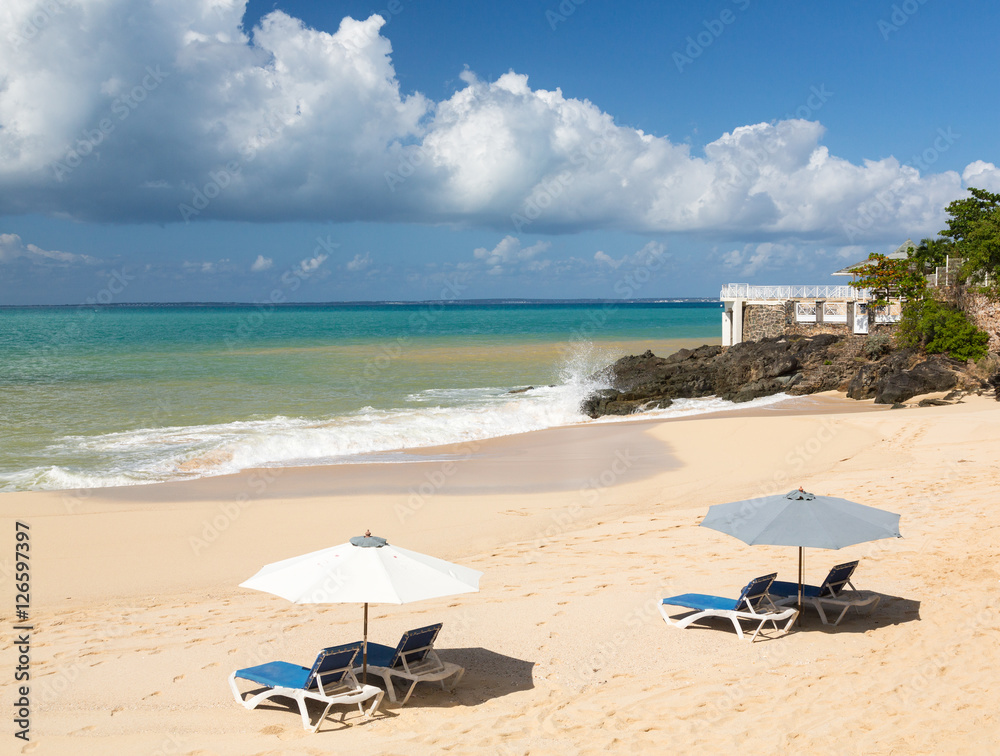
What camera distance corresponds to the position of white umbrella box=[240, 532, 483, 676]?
6.12m

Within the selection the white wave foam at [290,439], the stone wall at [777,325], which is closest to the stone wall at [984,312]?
the stone wall at [777,325]

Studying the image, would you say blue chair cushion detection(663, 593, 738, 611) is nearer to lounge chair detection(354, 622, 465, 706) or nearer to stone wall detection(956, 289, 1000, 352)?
lounge chair detection(354, 622, 465, 706)

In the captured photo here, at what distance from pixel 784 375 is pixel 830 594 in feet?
84.9

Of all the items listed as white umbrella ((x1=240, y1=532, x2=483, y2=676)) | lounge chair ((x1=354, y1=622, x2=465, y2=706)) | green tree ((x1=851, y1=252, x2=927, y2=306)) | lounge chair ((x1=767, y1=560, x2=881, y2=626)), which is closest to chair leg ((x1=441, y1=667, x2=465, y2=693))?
lounge chair ((x1=354, y1=622, x2=465, y2=706))

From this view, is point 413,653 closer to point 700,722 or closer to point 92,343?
point 700,722

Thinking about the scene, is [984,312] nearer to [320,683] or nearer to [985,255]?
[985,255]

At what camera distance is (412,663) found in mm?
7172

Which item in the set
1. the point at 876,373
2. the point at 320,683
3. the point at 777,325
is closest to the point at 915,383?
the point at 876,373

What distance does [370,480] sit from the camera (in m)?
16.5

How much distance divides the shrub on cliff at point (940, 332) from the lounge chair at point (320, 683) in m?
29.5

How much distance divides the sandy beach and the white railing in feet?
77.0

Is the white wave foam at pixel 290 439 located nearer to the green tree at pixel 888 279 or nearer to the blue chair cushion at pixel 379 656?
the green tree at pixel 888 279

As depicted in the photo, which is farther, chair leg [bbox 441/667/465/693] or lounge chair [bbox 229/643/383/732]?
chair leg [bbox 441/667/465/693]

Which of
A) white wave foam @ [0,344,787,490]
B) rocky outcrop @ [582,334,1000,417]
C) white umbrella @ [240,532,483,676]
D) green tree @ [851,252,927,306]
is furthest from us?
green tree @ [851,252,927,306]
